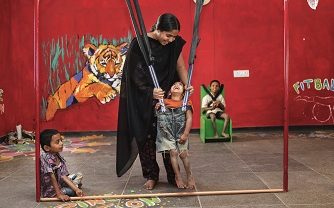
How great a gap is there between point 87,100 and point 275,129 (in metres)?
3.71

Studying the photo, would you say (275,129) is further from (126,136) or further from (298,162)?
(126,136)

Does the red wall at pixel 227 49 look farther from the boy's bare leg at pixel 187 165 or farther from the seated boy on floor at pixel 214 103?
the boy's bare leg at pixel 187 165

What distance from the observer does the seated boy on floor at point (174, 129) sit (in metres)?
3.53

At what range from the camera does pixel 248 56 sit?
7598mm

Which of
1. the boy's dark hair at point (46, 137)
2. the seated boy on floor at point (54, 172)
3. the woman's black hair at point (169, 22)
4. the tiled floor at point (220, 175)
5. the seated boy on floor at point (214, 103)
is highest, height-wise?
the woman's black hair at point (169, 22)

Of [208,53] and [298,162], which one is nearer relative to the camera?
[298,162]

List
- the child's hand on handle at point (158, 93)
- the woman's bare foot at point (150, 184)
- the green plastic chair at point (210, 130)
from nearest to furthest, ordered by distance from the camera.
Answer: the child's hand on handle at point (158, 93) → the woman's bare foot at point (150, 184) → the green plastic chair at point (210, 130)

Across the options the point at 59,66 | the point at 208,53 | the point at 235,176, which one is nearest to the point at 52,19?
the point at 59,66

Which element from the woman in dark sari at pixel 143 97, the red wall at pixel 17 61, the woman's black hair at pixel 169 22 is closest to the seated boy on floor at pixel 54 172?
the woman in dark sari at pixel 143 97

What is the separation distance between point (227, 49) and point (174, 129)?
4.36m

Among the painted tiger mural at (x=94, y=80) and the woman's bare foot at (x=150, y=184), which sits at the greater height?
the painted tiger mural at (x=94, y=80)

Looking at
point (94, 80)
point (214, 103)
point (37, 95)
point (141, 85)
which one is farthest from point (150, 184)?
point (94, 80)

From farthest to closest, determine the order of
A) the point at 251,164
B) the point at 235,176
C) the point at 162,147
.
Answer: the point at 251,164, the point at 235,176, the point at 162,147

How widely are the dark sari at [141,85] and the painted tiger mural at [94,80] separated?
3.95m
